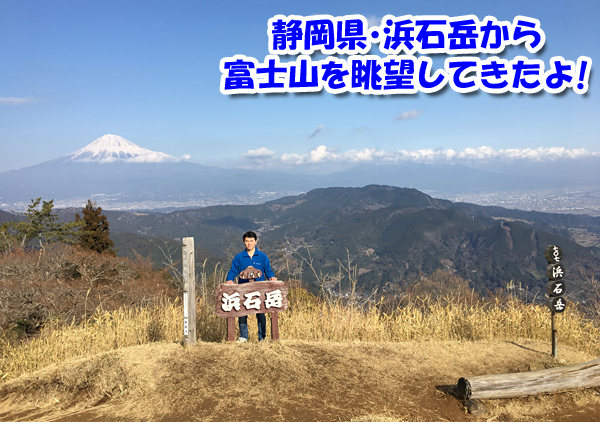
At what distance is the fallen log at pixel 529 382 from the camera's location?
4.33m

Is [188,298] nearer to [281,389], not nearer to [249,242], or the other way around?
[249,242]

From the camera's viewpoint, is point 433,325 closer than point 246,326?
No

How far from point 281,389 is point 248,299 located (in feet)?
4.63

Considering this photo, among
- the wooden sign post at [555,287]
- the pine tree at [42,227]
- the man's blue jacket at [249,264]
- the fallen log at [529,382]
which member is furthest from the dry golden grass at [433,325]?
the pine tree at [42,227]

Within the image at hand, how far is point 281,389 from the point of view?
4449 mm

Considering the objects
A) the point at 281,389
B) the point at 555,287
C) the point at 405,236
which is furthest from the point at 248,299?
the point at 405,236

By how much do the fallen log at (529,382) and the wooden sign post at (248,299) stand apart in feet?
8.47

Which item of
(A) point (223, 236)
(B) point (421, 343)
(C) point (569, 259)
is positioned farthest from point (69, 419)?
(A) point (223, 236)

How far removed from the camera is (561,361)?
5363 mm

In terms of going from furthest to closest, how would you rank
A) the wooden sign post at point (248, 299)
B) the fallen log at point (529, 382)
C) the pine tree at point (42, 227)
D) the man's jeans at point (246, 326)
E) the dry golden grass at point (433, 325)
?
1. the pine tree at point (42, 227)
2. the dry golden grass at point (433, 325)
3. the man's jeans at point (246, 326)
4. the wooden sign post at point (248, 299)
5. the fallen log at point (529, 382)

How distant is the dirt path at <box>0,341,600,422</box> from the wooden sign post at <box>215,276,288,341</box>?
0.47 metres

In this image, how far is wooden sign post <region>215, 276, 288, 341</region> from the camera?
5.43 meters

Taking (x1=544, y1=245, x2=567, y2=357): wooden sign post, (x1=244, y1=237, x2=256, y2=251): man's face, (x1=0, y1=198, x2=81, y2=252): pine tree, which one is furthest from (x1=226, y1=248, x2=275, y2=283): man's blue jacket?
(x1=0, y1=198, x2=81, y2=252): pine tree

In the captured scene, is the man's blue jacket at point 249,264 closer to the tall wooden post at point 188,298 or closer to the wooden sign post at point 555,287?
the tall wooden post at point 188,298
